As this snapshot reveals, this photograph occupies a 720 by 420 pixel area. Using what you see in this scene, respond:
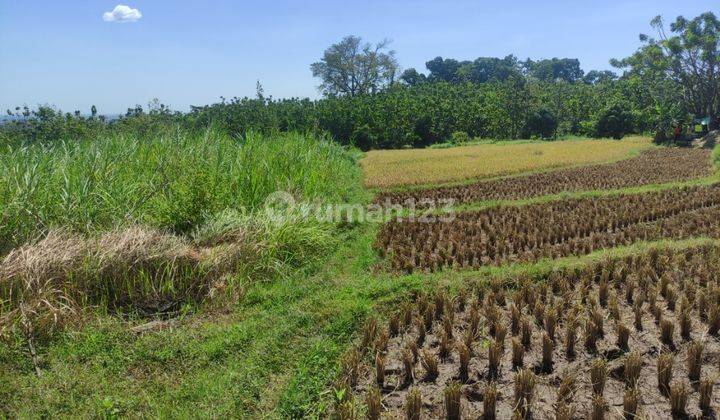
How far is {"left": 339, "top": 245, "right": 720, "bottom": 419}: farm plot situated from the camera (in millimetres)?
3264

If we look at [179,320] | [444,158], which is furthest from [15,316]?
[444,158]

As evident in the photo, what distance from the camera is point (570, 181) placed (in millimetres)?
12344

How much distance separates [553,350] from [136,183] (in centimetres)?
518

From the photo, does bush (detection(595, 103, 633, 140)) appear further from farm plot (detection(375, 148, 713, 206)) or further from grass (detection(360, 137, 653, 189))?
farm plot (detection(375, 148, 713, 206))

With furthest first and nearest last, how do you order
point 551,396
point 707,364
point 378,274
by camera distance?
1. point 378,274
2. point 707,364
3. point 551,396

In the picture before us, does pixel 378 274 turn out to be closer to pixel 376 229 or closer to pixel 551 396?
pixel 376 229

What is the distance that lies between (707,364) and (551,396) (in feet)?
4.34

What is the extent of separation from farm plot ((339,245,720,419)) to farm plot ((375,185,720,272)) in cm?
109

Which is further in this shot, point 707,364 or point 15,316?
point 15,316

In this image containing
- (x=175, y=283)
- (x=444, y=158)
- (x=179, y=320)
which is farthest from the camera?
(x=444, y=158)

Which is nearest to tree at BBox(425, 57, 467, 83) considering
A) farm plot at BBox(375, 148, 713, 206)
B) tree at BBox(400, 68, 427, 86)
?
tree at BBox(400, 68, 427, 86)

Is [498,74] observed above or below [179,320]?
above

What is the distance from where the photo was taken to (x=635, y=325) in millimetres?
4305

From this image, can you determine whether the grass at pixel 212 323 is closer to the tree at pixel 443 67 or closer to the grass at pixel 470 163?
the grass at pixel 470 163
